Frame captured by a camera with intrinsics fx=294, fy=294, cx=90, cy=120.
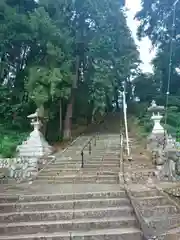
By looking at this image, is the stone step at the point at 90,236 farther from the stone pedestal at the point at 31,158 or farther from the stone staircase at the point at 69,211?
the stone pedestal at the point at 31,158

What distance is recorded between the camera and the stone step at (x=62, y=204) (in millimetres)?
5797

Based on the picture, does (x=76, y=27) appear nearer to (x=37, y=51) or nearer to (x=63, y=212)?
(x=37, y=51)

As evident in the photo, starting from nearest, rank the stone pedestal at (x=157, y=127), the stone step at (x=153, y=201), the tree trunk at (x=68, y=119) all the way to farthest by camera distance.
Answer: the stone step at (x=153, y=201) → the stone pedestal at (x=157, y=127) → the tree trunk at (x=68, y=119)

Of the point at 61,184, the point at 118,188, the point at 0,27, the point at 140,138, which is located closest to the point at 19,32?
the point at 0,27

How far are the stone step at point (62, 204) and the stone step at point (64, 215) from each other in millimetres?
272

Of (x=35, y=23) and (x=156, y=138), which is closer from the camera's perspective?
(x=156, y=138)

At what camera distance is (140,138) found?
14914 mm

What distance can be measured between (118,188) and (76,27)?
1351cm

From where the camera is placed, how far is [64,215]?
545 centimetres

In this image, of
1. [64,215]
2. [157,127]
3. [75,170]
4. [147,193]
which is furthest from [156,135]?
[64,215]

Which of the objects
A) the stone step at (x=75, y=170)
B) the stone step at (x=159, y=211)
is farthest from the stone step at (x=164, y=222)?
the stone step at (x=75, y=170)

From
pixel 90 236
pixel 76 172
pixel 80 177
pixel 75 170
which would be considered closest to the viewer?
pixel 90 236

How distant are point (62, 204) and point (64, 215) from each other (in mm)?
411

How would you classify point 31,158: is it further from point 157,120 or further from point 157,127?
point 157,120
